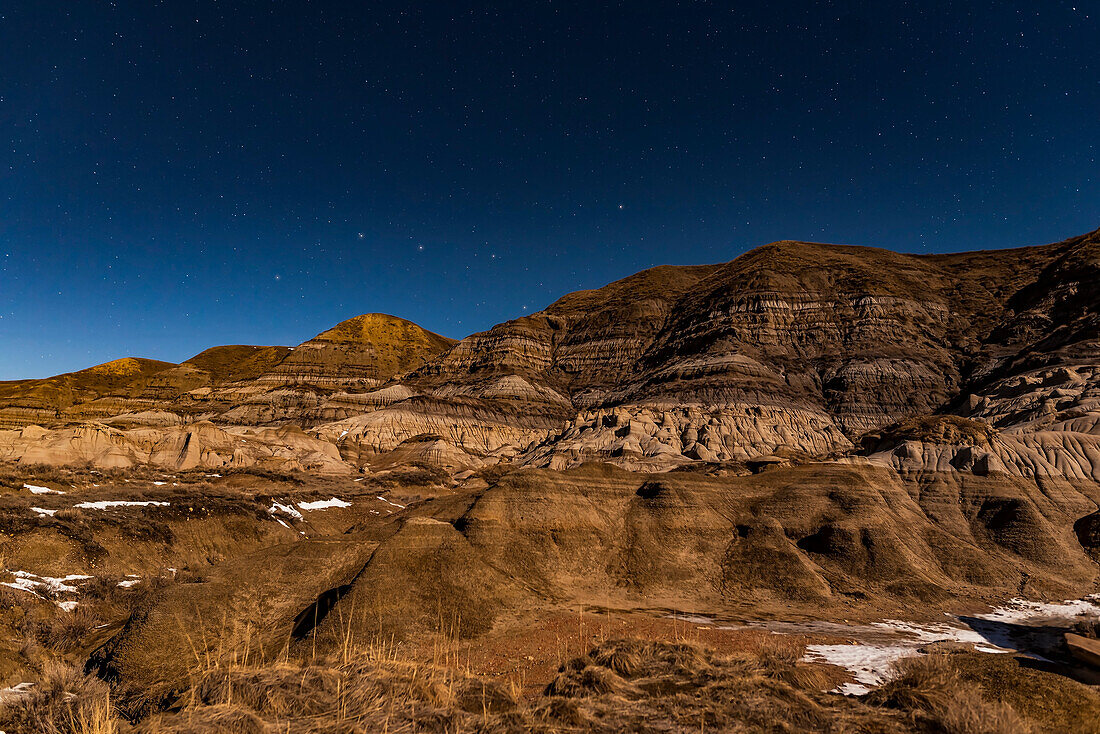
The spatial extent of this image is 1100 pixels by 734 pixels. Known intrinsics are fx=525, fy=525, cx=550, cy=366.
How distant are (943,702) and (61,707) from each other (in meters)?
15.3

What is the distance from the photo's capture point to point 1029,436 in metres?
42.2

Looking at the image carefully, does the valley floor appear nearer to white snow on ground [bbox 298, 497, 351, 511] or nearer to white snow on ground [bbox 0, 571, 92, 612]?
white snow on ground [bbox 0, 571, 92, 612]

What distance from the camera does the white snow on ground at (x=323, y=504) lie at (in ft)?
126

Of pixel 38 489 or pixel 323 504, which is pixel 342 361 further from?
pixel 38 489

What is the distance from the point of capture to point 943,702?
27.3 ft

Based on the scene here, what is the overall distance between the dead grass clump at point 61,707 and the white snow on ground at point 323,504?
90.5 feet

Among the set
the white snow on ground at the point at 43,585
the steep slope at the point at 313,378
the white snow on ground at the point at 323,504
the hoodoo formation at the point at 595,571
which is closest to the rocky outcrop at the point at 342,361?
the steep slope at the point at 313,378

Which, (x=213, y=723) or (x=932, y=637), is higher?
(x=213, y=723)

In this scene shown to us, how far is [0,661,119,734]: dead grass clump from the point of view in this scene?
8609mm

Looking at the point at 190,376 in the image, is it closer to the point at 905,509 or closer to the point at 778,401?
the point at 778,401

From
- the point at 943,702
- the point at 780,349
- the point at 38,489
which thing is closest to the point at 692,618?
the point at 943,702

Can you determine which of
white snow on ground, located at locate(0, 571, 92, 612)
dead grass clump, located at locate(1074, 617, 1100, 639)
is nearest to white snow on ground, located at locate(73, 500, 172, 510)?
white snow on ground, located at locate(0, 571, 92, 612)

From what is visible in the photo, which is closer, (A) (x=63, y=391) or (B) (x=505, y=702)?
(B) (x=505, y=702)

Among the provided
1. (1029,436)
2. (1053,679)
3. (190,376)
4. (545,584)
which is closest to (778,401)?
(1029,436)
